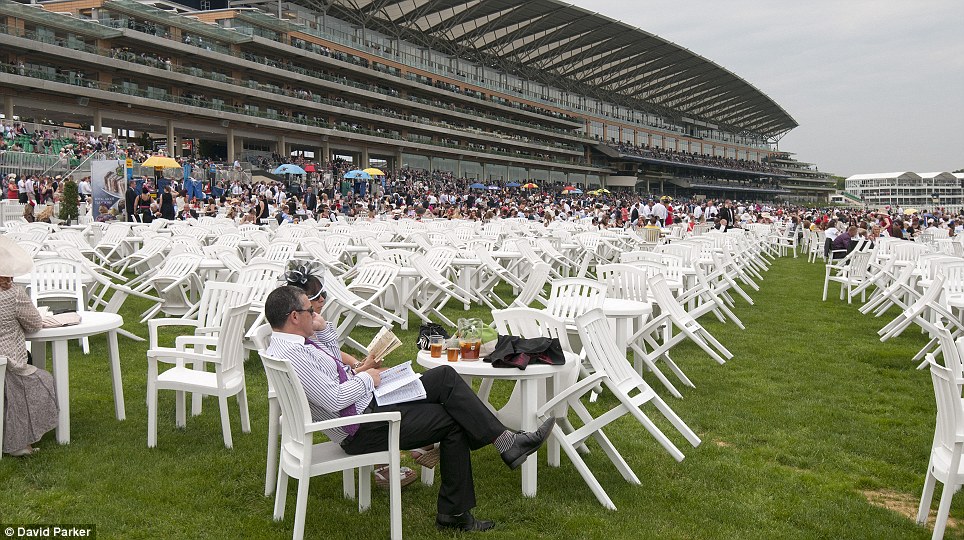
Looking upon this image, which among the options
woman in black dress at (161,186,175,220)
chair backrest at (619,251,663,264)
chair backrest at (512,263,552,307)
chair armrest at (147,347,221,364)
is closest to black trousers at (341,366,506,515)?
chair armrest at (147,347,221,364)

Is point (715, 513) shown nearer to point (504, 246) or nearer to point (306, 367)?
point (306, 367)

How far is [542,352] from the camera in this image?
4484 mm

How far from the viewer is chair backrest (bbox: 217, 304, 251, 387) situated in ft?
16.8

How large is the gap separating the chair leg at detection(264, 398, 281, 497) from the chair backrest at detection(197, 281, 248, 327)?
2031mm

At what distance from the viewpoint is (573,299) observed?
6.91 meters

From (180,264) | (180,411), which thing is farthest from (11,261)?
(180,264)

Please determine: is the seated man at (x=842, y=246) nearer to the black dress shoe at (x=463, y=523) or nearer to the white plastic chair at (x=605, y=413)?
the white plastic chair at (x=605, y=413)

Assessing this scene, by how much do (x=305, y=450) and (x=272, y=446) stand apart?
30.5 inches

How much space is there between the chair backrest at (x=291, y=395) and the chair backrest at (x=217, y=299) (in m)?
2.60

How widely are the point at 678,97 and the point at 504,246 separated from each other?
329ft

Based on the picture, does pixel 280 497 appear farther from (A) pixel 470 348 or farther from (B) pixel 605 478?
(B) pixel 605 478

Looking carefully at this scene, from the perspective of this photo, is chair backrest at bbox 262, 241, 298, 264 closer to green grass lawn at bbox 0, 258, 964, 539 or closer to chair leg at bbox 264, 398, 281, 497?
green grass lawn at bbox 0, 258, 964, 539

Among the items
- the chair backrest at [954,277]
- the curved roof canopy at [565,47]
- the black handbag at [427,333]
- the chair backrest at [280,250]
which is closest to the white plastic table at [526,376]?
the black handbag at [427,333]

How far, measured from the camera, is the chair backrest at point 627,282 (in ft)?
24.4
